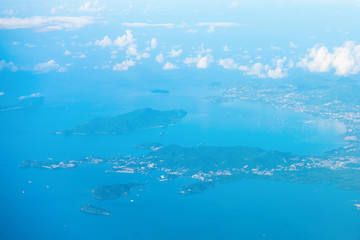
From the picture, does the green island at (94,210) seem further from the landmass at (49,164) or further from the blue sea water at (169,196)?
the landmass at (49,164)

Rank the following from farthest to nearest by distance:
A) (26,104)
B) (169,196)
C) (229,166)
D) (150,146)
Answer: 1. (26,104)
2. (150,146)
3. (229,166)
4. (169,196)

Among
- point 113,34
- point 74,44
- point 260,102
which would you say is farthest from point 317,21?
point 260,102

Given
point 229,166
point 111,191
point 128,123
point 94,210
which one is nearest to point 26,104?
point 128,123

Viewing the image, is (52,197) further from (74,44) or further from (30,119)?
(74,44)

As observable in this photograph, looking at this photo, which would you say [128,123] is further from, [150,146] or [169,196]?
[169,196]

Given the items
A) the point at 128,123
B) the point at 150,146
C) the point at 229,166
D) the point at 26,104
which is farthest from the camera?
the point at 26,104

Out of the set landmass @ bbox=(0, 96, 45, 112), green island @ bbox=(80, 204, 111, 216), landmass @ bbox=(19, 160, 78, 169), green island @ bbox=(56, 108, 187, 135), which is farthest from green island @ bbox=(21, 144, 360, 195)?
landmass @ bbox=(0, 96, 45, 112)

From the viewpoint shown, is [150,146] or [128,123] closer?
[150,146]
